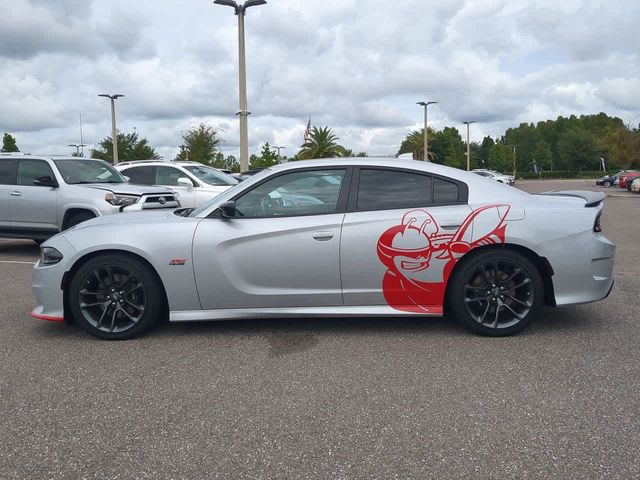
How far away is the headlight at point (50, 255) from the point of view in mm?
4730

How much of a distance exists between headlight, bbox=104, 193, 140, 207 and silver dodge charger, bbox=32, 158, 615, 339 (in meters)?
4.40

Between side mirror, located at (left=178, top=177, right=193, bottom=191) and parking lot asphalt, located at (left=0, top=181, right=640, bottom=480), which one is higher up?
side mirror, located at (left=178, top=177, right=193, bottom=191)

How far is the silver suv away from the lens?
9130 mm

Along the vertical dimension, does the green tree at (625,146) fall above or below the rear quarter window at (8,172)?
above

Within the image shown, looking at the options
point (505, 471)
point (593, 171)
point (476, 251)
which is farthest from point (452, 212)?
point (593, 171)

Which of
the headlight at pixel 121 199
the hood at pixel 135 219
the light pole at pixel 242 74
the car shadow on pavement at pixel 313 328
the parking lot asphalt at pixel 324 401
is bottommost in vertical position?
the parking lot asphalt at pixel 324 401

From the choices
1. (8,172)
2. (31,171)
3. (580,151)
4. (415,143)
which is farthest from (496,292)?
(580,151)

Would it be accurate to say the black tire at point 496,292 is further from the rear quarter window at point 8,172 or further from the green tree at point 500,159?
the green tree at point 500,159

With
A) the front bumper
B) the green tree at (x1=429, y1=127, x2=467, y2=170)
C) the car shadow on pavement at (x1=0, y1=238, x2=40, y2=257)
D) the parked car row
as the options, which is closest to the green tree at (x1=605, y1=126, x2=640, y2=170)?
the parked car row

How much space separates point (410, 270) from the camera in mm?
4598

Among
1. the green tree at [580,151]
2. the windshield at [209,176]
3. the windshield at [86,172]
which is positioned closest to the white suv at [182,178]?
the windshield at [209,176]

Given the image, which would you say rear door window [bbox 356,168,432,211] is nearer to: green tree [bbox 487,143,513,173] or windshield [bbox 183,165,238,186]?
windshield [bbox 183,165,238,186]

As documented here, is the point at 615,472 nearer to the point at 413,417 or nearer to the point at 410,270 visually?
the point at 413,417

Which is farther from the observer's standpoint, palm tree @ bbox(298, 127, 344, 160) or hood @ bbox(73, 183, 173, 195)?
palm tree @ bbox(298, 127, 344, 160)
